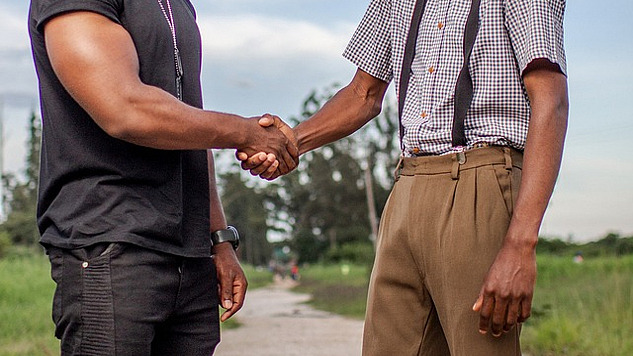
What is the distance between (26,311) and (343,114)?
843 centimetres

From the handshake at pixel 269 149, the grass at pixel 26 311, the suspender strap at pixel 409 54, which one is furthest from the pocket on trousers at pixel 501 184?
the grass at pixel 26 311

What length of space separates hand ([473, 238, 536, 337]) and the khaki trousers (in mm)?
79

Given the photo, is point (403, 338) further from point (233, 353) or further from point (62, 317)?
point (233, 353)

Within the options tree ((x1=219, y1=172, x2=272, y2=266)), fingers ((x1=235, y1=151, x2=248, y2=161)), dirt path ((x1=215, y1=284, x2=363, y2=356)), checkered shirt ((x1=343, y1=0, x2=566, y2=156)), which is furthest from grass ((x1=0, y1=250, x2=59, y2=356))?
tree ((x1=219, y1=172, x2=272, y2=266))

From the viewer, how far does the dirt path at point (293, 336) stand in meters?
9.12

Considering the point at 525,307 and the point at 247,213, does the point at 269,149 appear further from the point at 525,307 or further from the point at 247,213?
the point at 247,213

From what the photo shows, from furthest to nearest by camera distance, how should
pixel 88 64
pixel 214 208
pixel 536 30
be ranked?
pixel 214 208, pixel 536 30, pixel 88 64

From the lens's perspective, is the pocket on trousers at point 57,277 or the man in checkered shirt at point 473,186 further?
the man in checkered shirt at point 473,186

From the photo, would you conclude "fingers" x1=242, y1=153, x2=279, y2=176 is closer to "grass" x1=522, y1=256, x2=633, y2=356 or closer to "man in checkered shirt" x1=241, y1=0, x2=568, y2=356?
"man in checkered shirt" x1=241, y1=0, x2=568, y2=356

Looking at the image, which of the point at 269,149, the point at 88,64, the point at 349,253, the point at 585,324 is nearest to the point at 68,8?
the point at 88,64

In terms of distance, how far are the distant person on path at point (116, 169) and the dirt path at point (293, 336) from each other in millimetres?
6481

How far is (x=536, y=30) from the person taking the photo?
8.55 feet

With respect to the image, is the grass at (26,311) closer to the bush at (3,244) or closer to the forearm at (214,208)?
the bush at (3,244)

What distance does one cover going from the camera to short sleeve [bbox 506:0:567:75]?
259 centimetres
